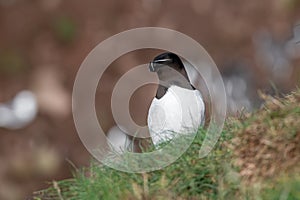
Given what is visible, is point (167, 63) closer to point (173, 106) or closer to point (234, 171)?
point (173, 106)

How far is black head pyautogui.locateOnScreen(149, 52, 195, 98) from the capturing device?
193 inches

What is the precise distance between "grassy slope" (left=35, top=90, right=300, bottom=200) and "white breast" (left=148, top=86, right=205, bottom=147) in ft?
1.22

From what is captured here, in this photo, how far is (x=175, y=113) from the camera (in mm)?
4562

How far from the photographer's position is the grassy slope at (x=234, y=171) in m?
3.50

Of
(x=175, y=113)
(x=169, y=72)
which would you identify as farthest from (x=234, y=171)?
(x=169, y=72)

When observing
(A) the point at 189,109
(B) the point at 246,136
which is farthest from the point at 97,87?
(B) the point at 246,136

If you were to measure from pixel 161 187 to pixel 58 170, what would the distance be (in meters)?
5.30

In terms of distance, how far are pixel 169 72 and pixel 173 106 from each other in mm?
329

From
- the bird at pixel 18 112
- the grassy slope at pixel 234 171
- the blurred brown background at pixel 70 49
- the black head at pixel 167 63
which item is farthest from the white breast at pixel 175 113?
the bird at pixel 18 112

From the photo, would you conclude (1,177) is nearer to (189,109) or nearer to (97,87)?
(97,87)

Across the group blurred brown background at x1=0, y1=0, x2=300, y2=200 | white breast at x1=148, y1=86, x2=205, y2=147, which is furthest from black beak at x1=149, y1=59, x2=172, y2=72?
blurred brown background at x1=0, y1=0, x2=300, y2=200

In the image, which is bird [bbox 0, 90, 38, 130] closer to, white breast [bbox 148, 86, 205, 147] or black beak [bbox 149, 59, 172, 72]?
black beak [bbox 149, 59, 172, 72]

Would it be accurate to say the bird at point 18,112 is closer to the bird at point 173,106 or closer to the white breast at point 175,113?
the bird at point 173,106

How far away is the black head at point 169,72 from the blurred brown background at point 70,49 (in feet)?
12.3
